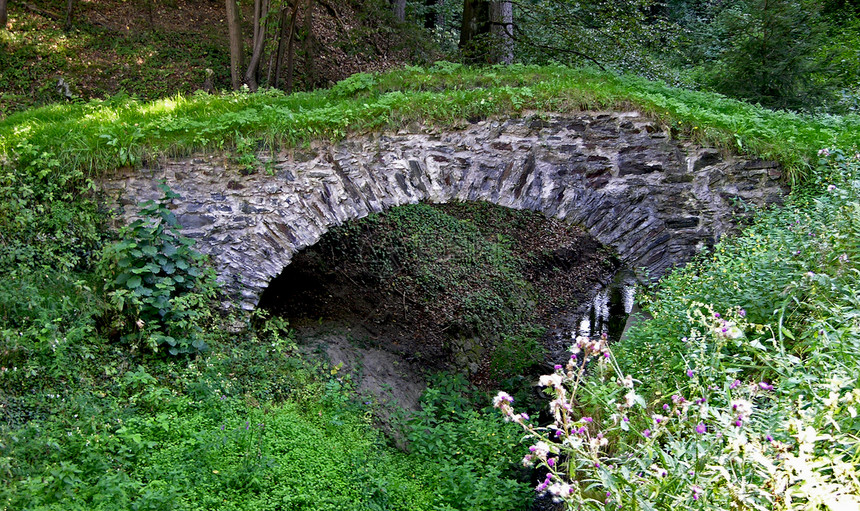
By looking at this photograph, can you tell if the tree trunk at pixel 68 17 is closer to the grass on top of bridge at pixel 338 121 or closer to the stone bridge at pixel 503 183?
the grass on top of bridge at pixel 338 121

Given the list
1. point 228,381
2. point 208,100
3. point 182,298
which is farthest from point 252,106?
point 228,381

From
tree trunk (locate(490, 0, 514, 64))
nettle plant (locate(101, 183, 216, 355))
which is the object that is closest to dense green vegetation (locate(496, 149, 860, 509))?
nettle plant (locate(101, 183, 216, 355))

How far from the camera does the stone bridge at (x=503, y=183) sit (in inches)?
242

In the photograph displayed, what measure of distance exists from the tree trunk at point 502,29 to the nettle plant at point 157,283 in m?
5.83

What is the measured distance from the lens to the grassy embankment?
4.26 meters

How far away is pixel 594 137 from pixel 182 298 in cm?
429

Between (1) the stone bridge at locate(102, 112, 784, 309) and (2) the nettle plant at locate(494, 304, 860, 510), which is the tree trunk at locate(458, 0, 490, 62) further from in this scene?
(2) the nettle plant at locate(494, 304, 860, 510)

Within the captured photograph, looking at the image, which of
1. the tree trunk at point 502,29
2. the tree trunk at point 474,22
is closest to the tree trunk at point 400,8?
the tree trunk at point 474,22

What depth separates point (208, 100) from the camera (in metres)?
7.23

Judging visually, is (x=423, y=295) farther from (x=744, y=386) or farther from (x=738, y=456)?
(x=738, y=456)

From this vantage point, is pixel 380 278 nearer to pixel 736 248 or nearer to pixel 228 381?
pixel 228 381

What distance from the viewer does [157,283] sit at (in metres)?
5.57

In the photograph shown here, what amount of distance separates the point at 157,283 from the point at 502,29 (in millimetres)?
6781

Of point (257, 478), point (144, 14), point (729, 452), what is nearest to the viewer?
point (729, 452)
